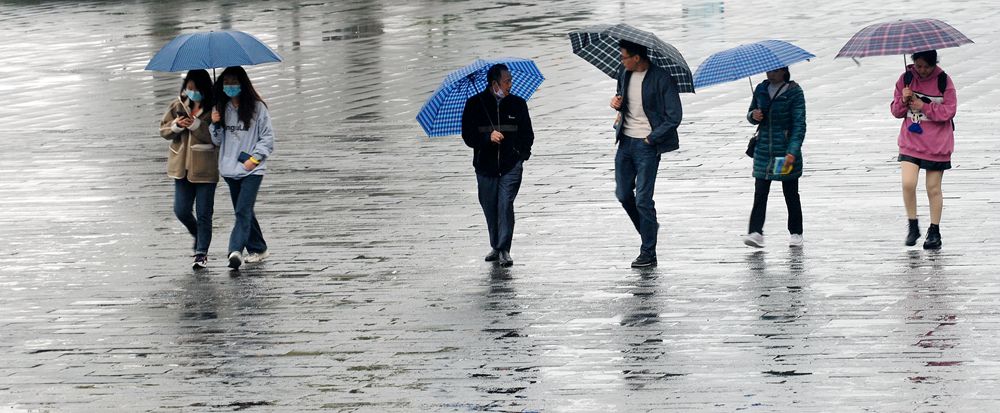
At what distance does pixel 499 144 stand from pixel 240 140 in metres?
1.74

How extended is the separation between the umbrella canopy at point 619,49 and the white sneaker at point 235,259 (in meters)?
2.66

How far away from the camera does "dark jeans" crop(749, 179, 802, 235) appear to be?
11141mm

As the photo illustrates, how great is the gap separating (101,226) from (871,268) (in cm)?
595

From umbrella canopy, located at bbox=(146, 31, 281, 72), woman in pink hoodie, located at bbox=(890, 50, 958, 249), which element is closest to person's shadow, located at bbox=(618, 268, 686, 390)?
woman in pink hoodie, located at bbox=(890, 50, 958, 249)

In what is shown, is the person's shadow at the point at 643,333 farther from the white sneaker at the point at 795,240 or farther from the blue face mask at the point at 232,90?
the blue face mask at the point at 232,90

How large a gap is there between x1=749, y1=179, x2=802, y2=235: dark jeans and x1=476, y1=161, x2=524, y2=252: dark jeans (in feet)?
5.39

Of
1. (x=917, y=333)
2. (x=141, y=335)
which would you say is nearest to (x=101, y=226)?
(x=141, y=335)

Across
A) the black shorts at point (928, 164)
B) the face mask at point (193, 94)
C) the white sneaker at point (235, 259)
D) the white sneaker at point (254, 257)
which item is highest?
the face mask at point (193, 94)

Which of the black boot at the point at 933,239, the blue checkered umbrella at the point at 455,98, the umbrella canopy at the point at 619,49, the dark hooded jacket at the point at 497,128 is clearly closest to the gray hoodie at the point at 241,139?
the blue checkered umbrella at the point at 455,98

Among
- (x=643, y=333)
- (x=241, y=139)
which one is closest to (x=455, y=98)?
(x=241, y=139)

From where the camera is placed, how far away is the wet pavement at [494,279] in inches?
308

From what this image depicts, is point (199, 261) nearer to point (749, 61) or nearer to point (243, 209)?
point (243, 209)

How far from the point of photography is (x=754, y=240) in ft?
36.4

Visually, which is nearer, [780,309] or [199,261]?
[780,309]
